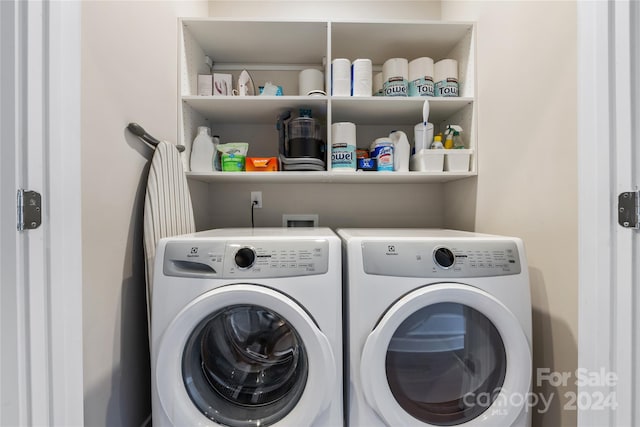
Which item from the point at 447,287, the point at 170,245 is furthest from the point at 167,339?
the point at 447,287

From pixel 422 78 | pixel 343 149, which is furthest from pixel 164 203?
pixel 422 78

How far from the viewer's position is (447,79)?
1.66 meters

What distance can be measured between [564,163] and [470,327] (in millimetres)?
600

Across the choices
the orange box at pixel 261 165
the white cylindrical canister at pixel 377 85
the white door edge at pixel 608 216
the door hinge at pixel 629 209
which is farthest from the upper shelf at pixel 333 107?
the door hinge at pixel 629 209

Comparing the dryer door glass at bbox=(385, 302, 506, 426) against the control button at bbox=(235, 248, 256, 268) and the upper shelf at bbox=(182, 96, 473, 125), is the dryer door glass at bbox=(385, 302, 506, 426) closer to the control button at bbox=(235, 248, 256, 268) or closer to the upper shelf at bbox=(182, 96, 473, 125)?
the control button at bbox=(235, 248, 256, 268)

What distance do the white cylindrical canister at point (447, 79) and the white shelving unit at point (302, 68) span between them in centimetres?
6

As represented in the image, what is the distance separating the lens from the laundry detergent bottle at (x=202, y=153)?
167 centimetres

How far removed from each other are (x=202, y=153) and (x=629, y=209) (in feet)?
5.41

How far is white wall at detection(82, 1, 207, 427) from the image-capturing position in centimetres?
97

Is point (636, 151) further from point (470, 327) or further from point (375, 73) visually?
point (375, 73)

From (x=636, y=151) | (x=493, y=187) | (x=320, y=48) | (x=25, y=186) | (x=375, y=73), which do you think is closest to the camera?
(x=25, y=186)

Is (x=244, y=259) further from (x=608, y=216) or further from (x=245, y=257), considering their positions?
(x=608, y=216)

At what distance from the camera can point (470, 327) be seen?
1.10m

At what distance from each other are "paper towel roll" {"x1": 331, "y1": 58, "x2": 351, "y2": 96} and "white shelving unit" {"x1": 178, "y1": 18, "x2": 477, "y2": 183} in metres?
0.04
